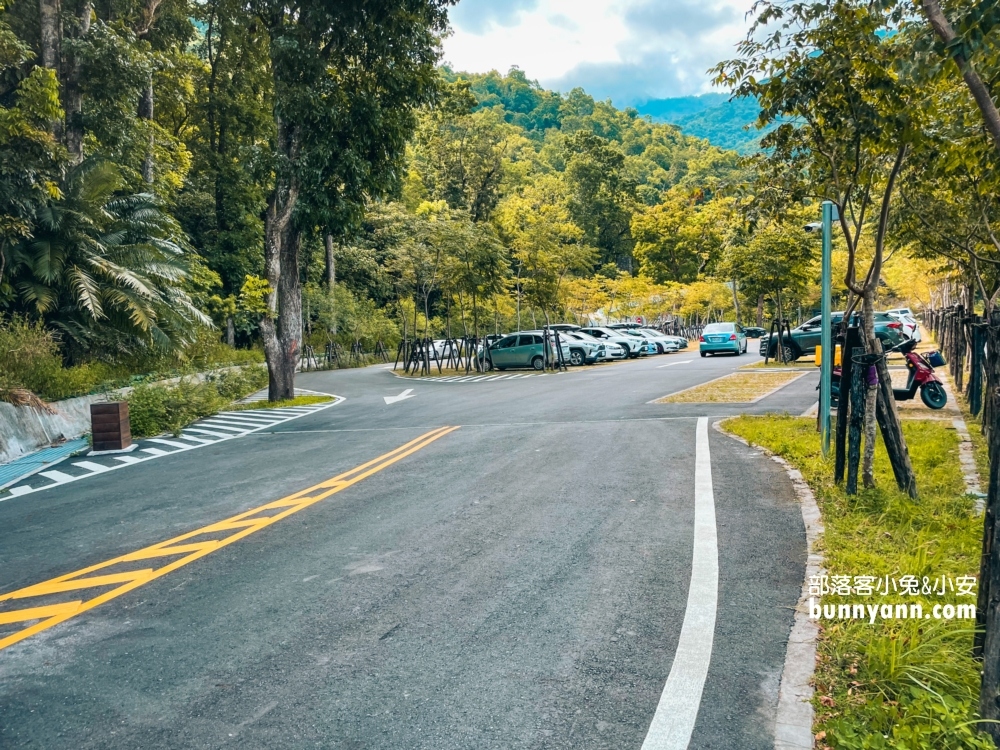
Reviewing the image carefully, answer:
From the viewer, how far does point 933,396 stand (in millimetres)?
12203

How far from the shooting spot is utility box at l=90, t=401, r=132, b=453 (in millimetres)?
12070

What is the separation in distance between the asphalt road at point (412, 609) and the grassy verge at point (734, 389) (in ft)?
20.1

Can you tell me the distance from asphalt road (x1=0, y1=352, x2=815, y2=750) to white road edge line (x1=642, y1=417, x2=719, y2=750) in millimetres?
54

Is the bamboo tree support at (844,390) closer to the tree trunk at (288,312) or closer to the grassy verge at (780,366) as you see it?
the tree trunk at (288,312)

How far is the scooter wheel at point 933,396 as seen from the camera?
12.1 meters

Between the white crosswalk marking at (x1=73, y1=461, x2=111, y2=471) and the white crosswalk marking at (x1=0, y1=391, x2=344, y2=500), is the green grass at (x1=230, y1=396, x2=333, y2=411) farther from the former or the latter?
the white crosswalk marking at (x1=73, y1=461, x2=111, y2=471)

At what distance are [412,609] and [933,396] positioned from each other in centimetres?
1103

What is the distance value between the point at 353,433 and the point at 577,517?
7.21 metres

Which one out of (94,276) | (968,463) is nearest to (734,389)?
(968,463)

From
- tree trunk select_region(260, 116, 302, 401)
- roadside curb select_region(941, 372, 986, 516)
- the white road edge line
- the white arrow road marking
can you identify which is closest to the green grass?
tree trunk select_region(260, 116, 302, 401)

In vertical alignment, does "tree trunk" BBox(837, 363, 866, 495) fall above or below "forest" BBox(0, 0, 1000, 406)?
below

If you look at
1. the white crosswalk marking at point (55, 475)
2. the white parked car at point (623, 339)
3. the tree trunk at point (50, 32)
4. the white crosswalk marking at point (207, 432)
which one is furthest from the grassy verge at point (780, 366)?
the tree trunk at point (50, 32)

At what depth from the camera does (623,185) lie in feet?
249

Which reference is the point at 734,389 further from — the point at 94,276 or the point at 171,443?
the point at 94,276
